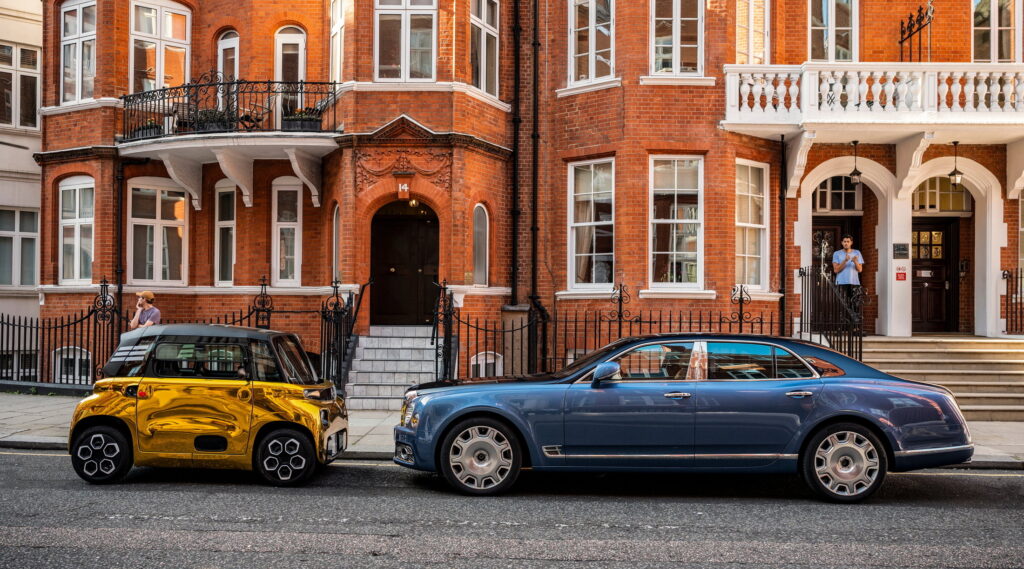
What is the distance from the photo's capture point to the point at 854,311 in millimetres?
13547

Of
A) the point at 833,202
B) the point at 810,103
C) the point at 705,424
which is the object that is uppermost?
the point at 810,103

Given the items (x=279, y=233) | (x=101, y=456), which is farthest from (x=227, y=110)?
(x=101, y=456)

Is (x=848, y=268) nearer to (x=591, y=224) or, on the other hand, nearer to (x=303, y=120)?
(x=591, y=224)

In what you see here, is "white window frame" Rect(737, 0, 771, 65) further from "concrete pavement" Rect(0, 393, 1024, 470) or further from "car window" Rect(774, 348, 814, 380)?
"car window" Rect(774, 348, 814, 380)

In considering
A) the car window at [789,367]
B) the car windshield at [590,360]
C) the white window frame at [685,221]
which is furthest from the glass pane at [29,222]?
the car window at [789,367]

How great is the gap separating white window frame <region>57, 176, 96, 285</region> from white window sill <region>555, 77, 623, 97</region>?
30.4ft

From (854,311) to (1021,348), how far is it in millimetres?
3030

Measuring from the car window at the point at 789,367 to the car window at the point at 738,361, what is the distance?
0.07 m

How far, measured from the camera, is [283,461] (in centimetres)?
763

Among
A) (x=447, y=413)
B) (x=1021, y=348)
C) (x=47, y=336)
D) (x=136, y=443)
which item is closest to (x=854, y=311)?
(x=1021, y=348)

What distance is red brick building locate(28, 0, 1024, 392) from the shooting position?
14.2m

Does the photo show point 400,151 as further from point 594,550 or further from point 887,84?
point 594,550

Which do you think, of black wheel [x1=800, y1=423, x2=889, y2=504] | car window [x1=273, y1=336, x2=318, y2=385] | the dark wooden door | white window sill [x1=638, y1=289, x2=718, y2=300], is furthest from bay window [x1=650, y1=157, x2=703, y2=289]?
car window [x1=273, y1=336, x2=318, y2=385]

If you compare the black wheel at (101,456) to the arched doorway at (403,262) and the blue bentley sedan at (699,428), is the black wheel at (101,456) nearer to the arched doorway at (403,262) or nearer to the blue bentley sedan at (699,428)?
the blue bentley sedan at (699,428)
